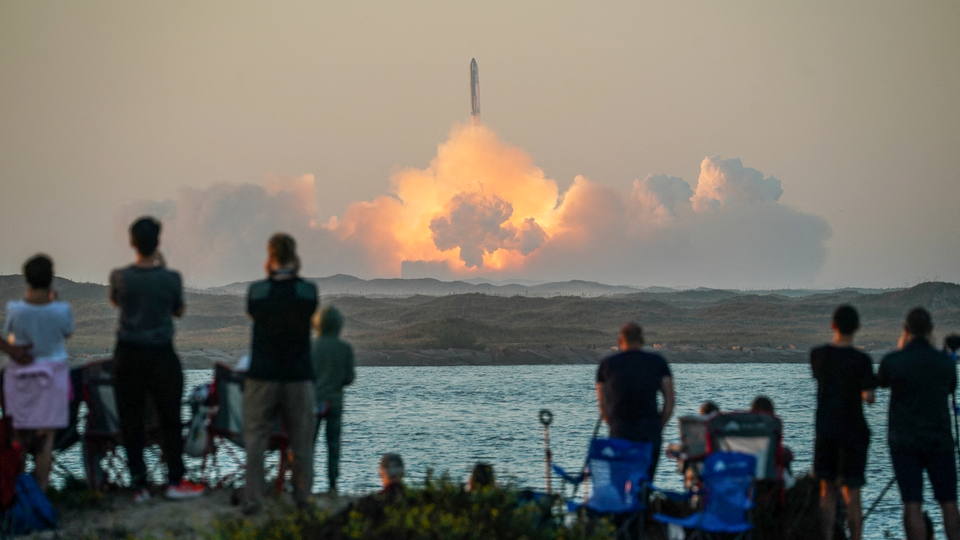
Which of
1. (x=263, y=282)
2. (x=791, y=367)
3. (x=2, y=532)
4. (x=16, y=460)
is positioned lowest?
(x=791, y=367)

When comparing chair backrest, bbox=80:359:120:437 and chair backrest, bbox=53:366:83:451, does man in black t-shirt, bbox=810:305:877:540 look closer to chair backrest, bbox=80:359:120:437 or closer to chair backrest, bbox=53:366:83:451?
chair backrest, bbox=80:359:120:437

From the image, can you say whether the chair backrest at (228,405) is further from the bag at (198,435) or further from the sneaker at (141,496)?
the sneaker at (141,496)

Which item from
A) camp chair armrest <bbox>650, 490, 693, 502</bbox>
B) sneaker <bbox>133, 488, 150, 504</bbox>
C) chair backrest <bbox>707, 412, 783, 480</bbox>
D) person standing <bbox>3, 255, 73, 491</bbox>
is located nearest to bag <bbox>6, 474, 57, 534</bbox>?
person standing <bbox>3, 255, 73, 491</bbox>

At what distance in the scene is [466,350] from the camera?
14038cm

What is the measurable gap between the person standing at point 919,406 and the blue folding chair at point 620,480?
84.9 inches

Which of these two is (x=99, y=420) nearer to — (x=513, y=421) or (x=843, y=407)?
(x=843, y=407)

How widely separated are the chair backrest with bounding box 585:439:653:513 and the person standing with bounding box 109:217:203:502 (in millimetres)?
3465

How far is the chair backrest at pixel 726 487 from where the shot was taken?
8.49 metres

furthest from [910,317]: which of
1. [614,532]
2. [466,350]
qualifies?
[466,350]

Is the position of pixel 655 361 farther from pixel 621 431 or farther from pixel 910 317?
pixel 910 317

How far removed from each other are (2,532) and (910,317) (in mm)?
7584

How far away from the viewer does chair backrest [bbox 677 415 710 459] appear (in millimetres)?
9484

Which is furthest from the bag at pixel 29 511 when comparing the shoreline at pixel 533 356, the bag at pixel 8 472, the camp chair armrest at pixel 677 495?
the shoreline at pixel 533 356

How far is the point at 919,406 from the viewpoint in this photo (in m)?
9.13
